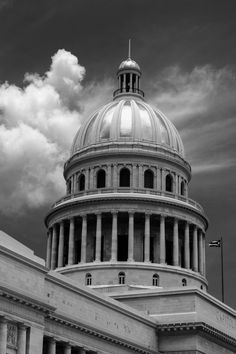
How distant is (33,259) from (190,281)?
4319cm

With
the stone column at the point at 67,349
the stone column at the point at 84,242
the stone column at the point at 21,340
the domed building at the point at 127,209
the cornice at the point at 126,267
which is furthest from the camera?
the stone column at the point at 84,242

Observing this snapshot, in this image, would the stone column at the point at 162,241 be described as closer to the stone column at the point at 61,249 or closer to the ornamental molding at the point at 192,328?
the stone column at the point at 61,249

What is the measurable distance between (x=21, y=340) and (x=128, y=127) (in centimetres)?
5239

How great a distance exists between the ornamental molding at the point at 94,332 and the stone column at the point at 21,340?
177 inches

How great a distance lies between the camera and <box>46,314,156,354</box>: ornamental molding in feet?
204

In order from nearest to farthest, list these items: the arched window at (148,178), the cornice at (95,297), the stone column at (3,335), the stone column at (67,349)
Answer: the stone column at (3,335) < the stone column at (67,349) < the cornice at (95,297) < the arched window at (148,178)

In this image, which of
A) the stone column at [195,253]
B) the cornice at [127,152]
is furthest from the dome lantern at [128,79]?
the stone column at [195,253]

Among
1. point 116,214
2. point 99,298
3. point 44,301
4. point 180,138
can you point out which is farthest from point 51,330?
point 180,138

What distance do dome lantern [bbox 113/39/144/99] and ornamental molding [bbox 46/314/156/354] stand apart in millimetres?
44641

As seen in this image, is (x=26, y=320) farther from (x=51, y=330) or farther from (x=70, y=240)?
(x=70, y=240)

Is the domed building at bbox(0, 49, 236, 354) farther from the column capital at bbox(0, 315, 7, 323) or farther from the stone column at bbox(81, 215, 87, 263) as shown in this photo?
the column capital at bbox(0, 315, 7, 323)

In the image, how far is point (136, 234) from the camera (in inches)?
3905

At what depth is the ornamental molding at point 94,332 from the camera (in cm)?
6228

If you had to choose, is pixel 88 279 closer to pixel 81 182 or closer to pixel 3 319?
pixel 81 182
